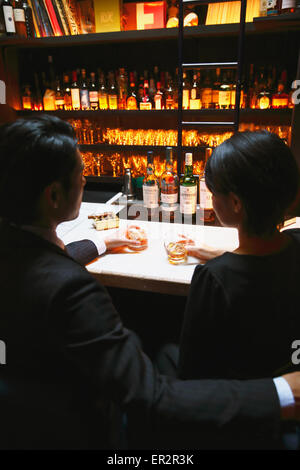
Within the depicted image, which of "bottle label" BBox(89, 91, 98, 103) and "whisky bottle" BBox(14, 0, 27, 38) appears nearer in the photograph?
"whisky bottle" BBox(14, 0, 27, 38)

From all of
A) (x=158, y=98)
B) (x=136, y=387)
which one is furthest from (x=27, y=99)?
(x=136, y=387)

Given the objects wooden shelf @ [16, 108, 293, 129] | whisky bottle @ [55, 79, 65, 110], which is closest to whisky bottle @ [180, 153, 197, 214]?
wooden shelf @ [16, 108, 293, 129]

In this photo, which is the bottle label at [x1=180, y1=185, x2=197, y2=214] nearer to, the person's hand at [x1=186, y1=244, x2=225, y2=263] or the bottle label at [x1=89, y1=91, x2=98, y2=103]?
the person's hand at [x1=186, y1=244, x2=225, y2=263]

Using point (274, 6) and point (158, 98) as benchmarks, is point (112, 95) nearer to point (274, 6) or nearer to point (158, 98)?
point (158, 98)

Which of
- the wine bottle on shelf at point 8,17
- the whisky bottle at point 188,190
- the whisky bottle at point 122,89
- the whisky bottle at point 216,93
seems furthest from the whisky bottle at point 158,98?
the whisky bottle at point 188,190

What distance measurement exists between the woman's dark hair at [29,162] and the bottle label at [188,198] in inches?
34.8

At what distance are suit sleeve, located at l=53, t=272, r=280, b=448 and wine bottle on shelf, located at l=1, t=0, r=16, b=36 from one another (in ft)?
10.2

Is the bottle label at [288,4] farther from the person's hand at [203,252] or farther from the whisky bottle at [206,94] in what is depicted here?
the person's hand at [203,252]

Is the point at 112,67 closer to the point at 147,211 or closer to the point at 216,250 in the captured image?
the point at 147,211

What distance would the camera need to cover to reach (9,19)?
9.62 ft

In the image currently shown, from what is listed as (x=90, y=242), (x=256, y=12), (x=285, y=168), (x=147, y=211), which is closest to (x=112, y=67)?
(x=256, y=12)

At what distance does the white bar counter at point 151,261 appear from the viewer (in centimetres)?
123

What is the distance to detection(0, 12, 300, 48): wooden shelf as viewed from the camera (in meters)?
2.35
